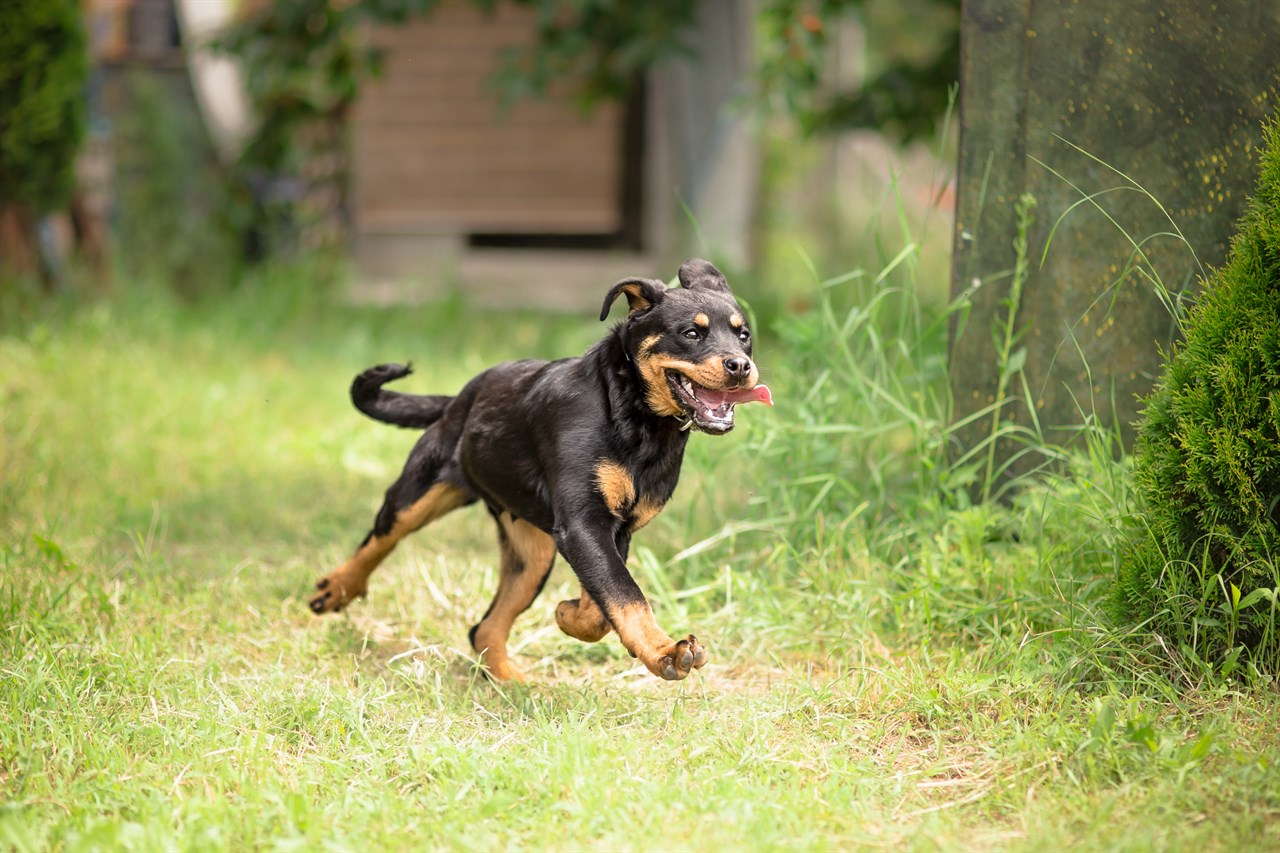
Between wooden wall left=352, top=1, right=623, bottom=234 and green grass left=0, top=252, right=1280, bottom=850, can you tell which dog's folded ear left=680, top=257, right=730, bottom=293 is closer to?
green grass left=0, top=252, right=1280, bottom=850

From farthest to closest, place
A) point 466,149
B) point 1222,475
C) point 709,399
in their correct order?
point 466,149 → point 709,399 → point 1222,475

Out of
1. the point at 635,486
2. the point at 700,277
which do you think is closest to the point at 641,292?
the point at 700,277

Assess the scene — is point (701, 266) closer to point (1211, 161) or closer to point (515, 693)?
point (515, 693)

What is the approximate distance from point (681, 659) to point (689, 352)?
90cm

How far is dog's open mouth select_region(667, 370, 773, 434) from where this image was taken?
3.72 meters

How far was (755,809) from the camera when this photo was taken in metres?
3.14

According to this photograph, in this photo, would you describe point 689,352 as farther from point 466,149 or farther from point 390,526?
point 466,149

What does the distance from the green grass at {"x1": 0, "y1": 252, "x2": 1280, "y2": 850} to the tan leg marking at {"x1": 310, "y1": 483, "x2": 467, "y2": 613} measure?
0.39 feet

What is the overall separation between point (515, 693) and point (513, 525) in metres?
0.66

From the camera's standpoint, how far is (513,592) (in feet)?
14.2

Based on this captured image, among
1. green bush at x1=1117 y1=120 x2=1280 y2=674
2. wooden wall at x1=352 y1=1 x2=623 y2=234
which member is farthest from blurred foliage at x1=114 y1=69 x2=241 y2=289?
green bush at x1=1117 y1=120 x2=1280 y2=674

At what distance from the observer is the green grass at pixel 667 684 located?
3102 mm

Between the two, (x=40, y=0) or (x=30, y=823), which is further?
(x=40, y=0)

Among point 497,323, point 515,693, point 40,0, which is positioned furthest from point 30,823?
point 40,0
